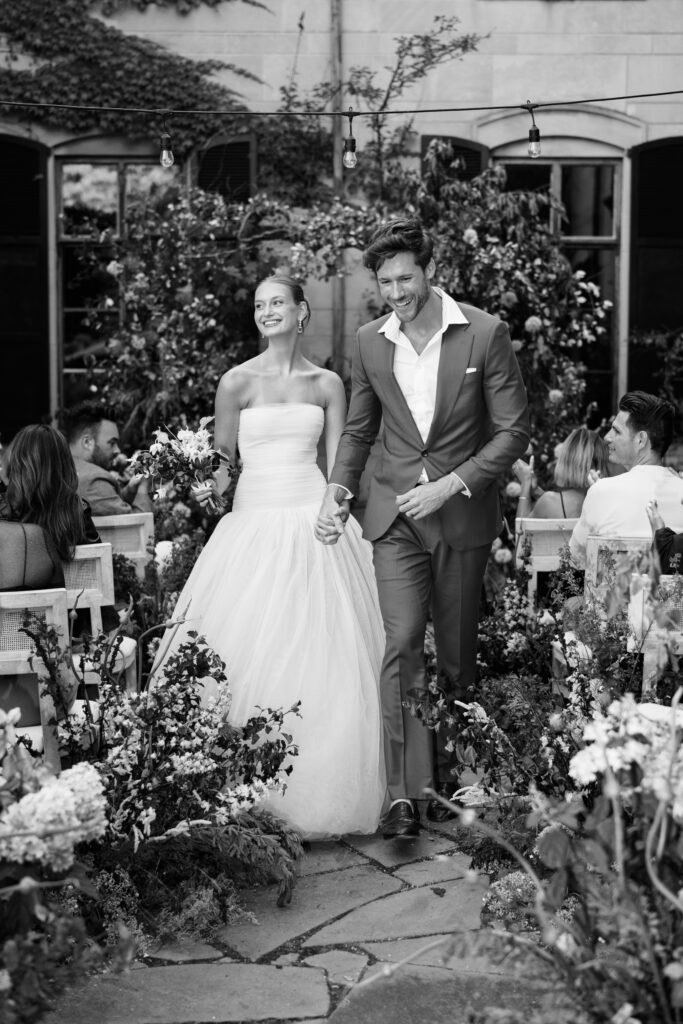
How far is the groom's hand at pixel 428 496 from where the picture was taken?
420 cm

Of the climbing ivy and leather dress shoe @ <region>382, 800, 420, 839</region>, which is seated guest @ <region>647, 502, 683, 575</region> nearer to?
leather dress shoe @ <region>382, 800, 420, 839</region>

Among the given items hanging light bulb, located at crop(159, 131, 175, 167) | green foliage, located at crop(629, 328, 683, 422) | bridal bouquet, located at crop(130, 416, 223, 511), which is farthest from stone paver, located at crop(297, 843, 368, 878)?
green foliage, located at crop(629, 328, 683, 422)

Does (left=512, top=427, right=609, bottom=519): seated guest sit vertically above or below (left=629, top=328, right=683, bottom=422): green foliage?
below

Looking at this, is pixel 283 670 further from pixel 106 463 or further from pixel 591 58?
pixel 591 58

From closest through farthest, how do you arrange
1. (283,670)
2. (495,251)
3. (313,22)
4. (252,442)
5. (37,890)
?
(37,890), (283,670), (252,442), (495,251), (313,22)

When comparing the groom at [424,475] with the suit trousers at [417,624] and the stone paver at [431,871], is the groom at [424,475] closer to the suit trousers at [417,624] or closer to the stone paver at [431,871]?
the suit trousers at [417,624]

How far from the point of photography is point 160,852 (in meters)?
3.66

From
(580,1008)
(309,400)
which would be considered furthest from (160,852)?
(309,400)

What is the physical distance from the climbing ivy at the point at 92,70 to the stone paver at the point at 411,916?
7.56m

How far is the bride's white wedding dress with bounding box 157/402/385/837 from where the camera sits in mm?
4367

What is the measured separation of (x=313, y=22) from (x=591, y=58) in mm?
2175

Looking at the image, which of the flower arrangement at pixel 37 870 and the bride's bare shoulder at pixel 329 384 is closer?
the flower arrangement at pixel 37 870

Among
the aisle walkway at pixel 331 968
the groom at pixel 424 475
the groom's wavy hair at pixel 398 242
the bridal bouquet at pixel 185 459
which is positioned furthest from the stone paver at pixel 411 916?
the groom's wavy hair at pixel 398 242

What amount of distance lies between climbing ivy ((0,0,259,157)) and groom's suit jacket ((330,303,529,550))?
6.17 m
